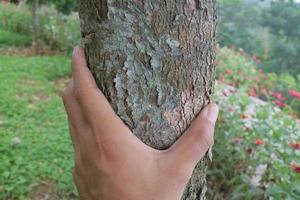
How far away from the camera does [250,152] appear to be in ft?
9.78

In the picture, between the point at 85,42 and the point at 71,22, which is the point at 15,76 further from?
the point at 85,42

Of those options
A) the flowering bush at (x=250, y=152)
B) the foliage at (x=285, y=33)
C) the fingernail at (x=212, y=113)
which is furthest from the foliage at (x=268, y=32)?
the fingernail at (x=212, y=113)

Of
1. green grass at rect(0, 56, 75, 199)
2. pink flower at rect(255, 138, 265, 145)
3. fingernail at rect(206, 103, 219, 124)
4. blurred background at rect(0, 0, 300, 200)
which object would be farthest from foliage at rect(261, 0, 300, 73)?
fingernail at rect(206, 103, 219, 124)

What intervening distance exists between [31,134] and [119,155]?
3.35 m

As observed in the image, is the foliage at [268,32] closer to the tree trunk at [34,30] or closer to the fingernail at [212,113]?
the tree trunk at [34,30]

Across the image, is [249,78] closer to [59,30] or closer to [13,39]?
[59,30]

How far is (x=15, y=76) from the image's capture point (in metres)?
6.10

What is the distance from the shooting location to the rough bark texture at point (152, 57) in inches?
34.7

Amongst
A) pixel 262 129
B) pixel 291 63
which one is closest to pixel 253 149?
pixel 262 129

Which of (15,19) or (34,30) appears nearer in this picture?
(34,30)

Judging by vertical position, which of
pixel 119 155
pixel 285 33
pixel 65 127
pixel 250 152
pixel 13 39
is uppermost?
pixel 119 155

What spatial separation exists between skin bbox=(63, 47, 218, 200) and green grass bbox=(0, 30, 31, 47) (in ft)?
27.2

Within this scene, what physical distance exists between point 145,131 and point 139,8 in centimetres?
26

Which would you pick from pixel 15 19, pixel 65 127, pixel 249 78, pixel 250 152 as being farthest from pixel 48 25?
pixel 250 152
